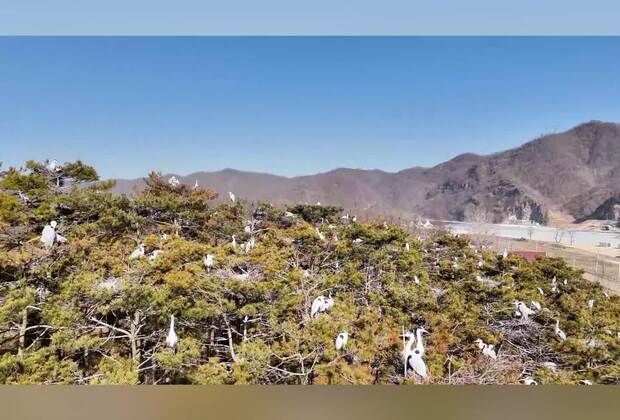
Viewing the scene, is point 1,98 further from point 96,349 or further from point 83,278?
point 96,349

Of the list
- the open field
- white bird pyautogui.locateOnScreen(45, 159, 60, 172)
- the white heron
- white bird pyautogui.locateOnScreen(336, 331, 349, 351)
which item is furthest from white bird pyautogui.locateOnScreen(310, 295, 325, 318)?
white bird pyautogui.locateOnScreen(45, 159, 60, 172)

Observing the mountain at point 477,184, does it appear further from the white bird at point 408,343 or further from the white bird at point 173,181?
the white bird at point 408,343

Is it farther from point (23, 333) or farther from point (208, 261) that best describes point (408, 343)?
point (23, 333)

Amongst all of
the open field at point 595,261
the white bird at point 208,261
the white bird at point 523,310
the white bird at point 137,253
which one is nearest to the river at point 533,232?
the open field at point 595,261

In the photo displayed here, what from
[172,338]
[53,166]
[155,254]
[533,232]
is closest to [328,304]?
[172,338]

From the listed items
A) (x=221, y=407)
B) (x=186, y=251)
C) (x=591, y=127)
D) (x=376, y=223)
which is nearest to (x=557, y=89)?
(x=591, y=127)

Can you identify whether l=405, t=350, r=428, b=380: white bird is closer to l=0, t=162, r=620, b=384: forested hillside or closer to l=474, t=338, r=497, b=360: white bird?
l=0, t=162, r=620, b=384: forested hillside
